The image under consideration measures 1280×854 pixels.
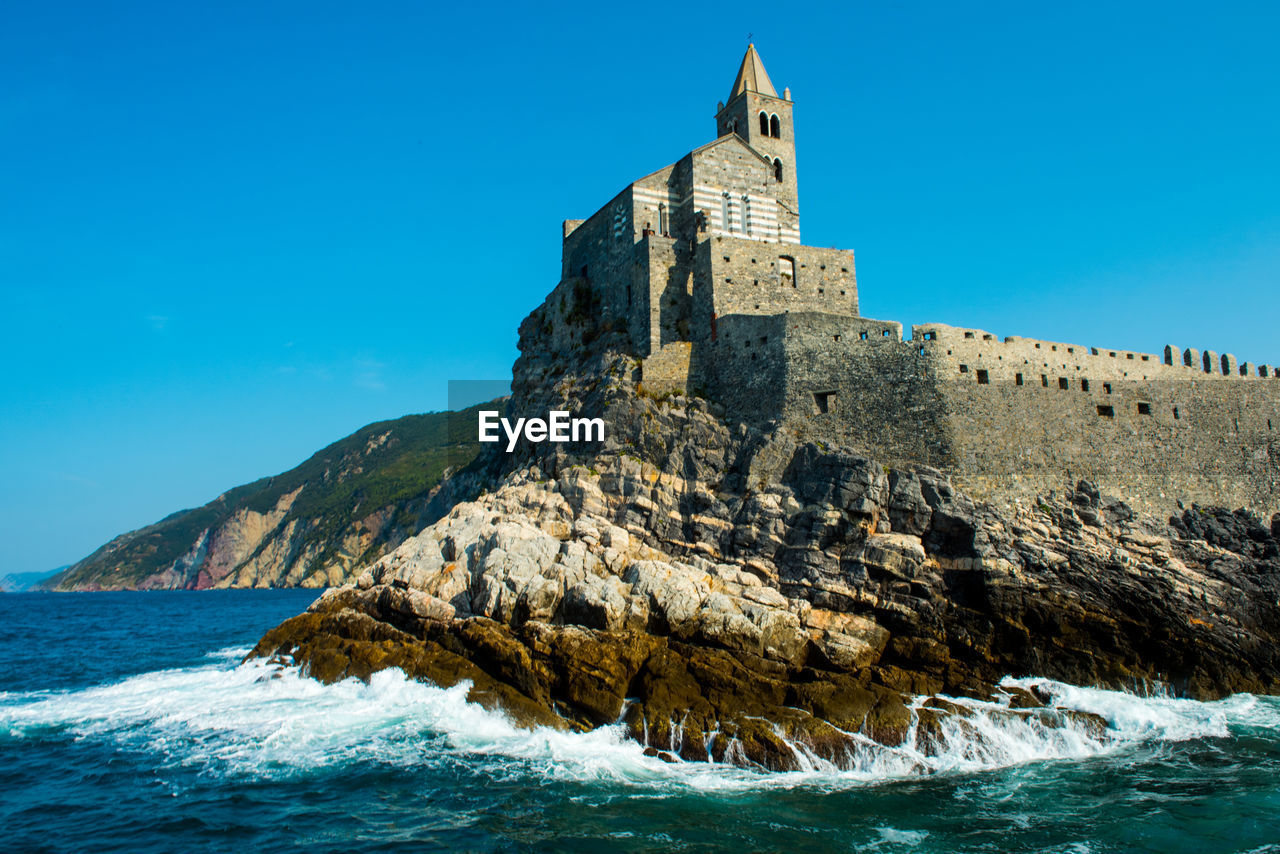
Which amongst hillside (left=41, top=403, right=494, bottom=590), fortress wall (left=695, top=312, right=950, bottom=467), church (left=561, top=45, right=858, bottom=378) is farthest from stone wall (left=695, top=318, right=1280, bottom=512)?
hillside (left=41, top=403, right=494, bottom=590)

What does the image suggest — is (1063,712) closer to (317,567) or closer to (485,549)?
(485,549)

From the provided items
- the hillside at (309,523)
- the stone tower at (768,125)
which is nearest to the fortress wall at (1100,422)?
the stone tower at (768,125)

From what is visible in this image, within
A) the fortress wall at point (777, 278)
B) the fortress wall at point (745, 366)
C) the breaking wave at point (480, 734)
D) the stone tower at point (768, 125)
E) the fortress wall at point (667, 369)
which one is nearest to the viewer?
the breaking wave at point (480, 734)

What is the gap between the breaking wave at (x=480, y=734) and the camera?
17812 mm

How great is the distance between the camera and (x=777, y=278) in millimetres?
→ 33094

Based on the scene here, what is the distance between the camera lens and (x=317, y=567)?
10475 cm

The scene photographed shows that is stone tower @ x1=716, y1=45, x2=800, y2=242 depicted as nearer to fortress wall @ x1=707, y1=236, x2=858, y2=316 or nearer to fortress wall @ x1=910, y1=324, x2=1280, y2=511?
fortress wall @ x1=707, y1=236, x2=858, y2=316

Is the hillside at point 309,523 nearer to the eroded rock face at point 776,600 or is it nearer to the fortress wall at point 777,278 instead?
the fortress wall at point 777,278

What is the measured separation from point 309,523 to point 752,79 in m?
97.3

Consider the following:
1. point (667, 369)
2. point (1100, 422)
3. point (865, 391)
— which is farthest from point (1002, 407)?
point (667, 369)

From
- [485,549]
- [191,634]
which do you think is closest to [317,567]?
[191,634]

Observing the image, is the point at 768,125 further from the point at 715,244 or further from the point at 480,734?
the point at 480,734

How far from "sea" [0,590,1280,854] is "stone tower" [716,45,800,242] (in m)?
23.4

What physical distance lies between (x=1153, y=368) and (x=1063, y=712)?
17561mm
